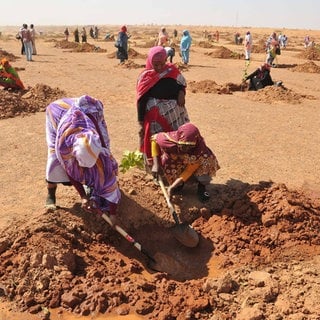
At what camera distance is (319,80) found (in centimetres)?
1412

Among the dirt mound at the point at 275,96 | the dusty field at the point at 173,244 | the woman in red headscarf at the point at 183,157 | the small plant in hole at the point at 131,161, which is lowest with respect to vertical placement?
the dusty field at the point at 173,244

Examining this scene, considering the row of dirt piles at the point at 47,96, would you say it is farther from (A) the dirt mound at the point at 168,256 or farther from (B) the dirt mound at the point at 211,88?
(A) the dirt mound at the point at 168,256

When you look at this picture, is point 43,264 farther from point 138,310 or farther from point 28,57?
point 28,57

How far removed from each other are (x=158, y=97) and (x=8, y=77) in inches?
270

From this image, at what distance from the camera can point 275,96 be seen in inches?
416

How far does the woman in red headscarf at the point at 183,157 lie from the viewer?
4277 millimetres

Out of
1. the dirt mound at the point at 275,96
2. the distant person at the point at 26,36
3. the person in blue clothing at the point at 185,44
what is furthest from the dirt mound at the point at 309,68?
the distant person at the point at 26,36

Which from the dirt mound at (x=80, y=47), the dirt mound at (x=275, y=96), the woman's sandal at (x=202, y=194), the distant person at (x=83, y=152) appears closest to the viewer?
the distant person at (x=83, y=152)

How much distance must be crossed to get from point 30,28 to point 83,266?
17.0 meters

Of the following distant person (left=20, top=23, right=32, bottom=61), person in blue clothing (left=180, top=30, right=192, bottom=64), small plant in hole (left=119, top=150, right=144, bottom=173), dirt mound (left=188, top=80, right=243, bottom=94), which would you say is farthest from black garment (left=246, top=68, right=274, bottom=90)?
distant person (left=20, top=23, right=32, bottom=61)

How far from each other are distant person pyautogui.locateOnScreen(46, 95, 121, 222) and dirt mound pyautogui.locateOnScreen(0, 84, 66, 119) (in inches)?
199

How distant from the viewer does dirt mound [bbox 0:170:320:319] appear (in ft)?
10.4

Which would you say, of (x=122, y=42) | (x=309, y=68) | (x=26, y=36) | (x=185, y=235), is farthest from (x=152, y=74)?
(x=26, y=36)

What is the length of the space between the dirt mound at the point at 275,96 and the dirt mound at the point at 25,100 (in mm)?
5113
